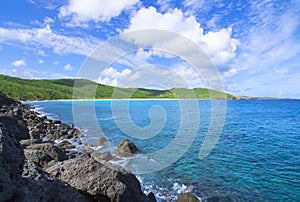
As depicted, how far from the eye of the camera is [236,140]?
29172mm

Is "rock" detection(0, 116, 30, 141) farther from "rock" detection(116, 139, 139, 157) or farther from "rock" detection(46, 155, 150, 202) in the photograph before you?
"rock" detection(46, 155, 150, 202)

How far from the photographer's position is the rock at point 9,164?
425 centimetres

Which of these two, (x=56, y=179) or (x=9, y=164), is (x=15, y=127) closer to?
(x=56, y=179)

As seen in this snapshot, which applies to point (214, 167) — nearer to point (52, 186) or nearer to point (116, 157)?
point (116, 157)

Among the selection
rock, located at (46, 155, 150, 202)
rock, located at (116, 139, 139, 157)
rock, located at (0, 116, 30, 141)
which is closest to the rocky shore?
rock, located at (46, 155, 150, 202)

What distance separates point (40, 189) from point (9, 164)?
5.03ft

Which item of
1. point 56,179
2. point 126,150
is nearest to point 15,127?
point 126,150

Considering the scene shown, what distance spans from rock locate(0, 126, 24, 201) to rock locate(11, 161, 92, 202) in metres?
0.31

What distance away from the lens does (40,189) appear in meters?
5.69

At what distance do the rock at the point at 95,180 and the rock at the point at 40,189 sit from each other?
38cm

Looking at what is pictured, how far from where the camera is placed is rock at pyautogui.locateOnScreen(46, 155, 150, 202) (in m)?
7.38

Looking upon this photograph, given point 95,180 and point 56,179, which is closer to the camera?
point 56,179

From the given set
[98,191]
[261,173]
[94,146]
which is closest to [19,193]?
[98,191]

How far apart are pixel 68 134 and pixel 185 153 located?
1856 cm
